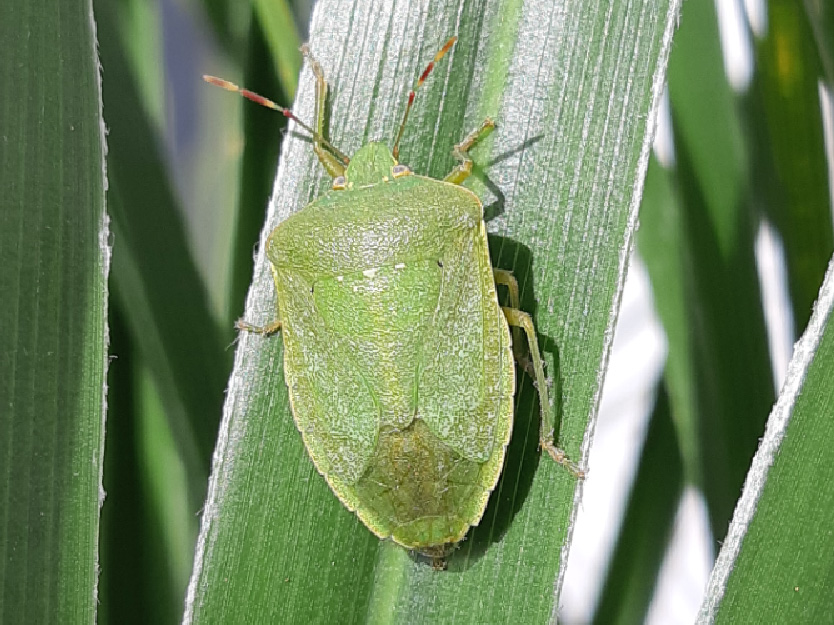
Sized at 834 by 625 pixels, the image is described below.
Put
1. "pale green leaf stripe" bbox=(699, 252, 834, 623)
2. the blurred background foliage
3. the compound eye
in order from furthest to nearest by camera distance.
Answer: the blurred background foliage
the compound eye
"pale green leaf stripe" bbox=(699, 252, 834, 623)

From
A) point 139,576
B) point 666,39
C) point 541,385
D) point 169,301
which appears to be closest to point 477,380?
point 541,385

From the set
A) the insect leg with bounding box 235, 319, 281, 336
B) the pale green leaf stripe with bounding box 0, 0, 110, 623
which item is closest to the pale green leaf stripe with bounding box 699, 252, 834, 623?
the insect leg with bounding box 235, 319, 281, 336

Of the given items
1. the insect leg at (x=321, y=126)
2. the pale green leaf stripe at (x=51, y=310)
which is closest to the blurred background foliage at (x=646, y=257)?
the insect leg at (x=321, y=126)

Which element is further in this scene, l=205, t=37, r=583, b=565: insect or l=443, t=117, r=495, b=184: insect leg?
l=443, t=117, r=495, b=184: insect leg

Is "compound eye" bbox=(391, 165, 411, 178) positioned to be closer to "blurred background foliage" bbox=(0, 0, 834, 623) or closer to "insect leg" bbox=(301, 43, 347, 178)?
"insect leg" bbox=(301, 43, 347, 178)

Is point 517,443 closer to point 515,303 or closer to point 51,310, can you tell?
point 515,303

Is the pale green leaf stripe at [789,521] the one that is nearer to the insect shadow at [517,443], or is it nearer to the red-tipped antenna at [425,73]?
the insect shadow at [517,443]
